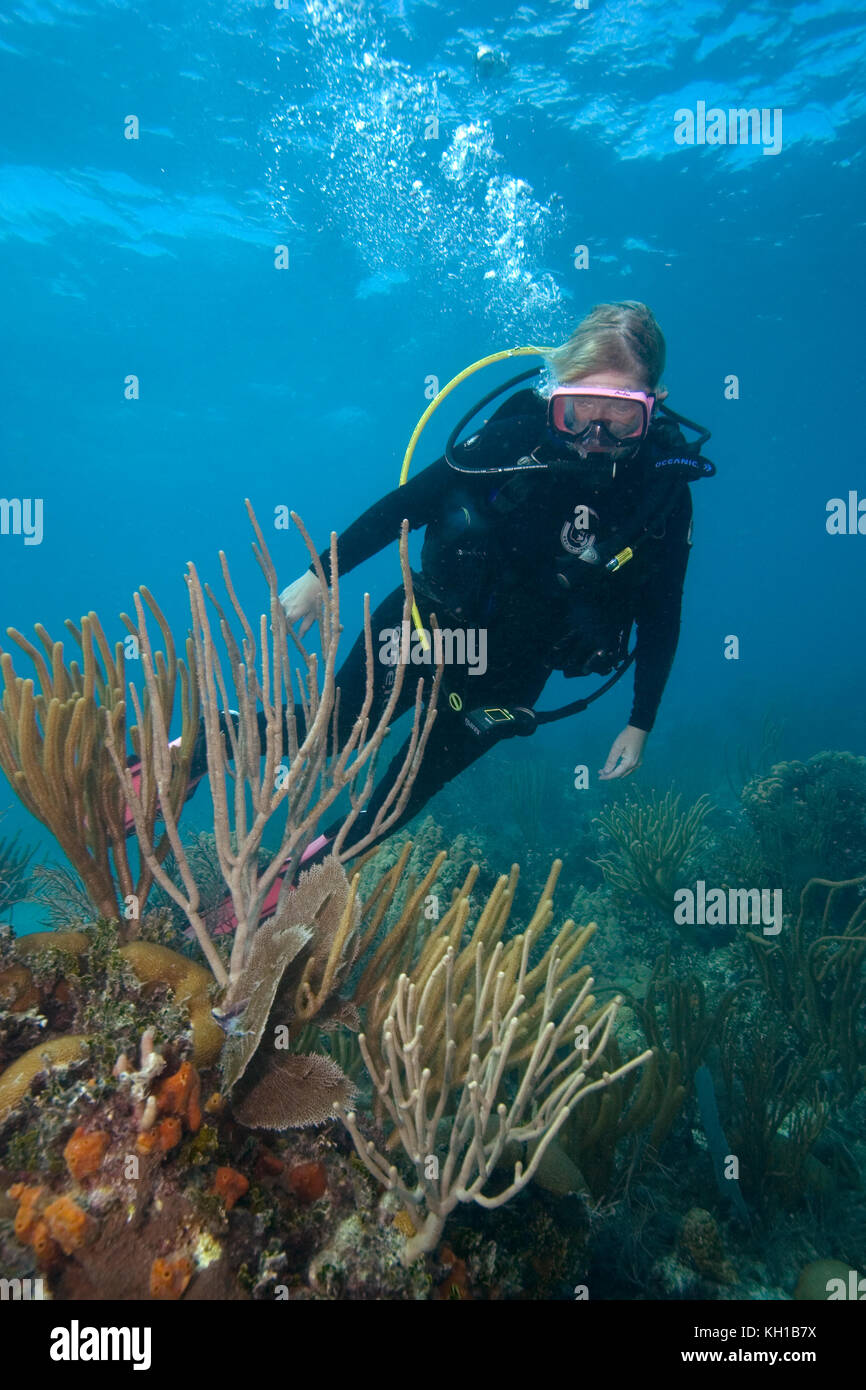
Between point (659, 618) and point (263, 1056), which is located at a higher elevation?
point (659, 618)

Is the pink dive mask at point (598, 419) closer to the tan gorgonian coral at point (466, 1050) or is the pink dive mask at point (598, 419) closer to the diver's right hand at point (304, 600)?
the diver's right hand at point (304, 600)

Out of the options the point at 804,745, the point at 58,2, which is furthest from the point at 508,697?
the point at 58,2

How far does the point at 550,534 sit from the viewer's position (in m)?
4.17

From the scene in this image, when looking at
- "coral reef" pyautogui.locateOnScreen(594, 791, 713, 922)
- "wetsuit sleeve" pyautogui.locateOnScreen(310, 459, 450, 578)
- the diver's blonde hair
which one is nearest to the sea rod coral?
"wetsuit sleeve" pyautogui.locateOnScreen(310, 459, 450, 578)

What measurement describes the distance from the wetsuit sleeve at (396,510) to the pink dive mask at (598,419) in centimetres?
83

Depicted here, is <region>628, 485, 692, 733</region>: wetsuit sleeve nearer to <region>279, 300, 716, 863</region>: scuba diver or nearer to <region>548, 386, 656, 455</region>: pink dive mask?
<region>279, 300, 716, 863</region>: scuba diver

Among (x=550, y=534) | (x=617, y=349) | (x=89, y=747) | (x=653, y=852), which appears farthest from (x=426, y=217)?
(x=89, y=747)

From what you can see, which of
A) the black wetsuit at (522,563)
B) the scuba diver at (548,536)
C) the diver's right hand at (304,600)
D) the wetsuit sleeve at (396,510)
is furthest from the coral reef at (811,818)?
the diver's right hand at (304,600)

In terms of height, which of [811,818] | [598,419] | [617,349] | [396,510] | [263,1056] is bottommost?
[263,1056]

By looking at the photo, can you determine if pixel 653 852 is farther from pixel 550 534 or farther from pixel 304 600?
pixel 304 600

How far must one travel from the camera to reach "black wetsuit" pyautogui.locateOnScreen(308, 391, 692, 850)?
4141 mm

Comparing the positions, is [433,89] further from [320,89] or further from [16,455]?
[16,455]

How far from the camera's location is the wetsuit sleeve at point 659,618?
174 inches

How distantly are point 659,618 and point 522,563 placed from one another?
48.2 inches
